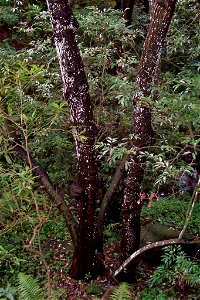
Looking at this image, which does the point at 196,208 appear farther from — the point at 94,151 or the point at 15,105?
the point at 15,105

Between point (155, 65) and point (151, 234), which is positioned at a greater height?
point (155, 65)

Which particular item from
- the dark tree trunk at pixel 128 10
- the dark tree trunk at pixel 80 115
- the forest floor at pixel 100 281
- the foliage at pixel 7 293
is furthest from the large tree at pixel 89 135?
the dark tree trunk at pixel 128 10

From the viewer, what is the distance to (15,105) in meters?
3.47

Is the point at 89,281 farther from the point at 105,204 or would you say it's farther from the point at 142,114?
the point at 142,114

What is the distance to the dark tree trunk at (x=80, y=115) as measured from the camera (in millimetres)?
3432

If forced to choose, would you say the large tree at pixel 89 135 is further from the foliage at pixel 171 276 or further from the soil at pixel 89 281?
the foliage at pixel 171 276

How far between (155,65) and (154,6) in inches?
21.0

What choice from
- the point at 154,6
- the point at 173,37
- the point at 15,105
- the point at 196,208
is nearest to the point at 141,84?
the point at 154,6

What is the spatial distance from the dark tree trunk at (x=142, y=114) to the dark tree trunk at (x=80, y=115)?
1.26 ft

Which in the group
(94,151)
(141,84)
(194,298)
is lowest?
(194,298)

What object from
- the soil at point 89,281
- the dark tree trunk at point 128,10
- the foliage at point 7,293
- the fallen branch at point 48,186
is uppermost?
the dark tree trunk at point 128,10

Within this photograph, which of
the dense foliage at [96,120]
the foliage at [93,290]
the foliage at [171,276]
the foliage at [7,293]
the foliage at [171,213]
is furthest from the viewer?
the foliage at [171,213]

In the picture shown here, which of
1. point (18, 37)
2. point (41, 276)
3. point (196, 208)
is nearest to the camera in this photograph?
point (41, 276)


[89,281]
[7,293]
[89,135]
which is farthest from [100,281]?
[89,135]
